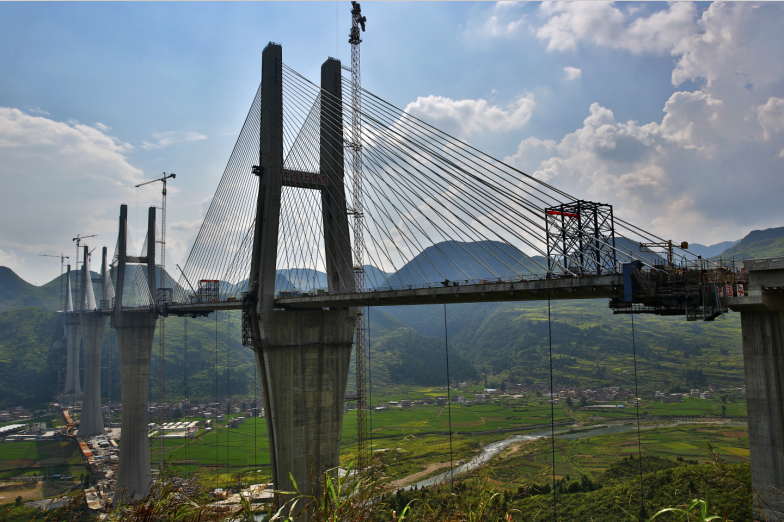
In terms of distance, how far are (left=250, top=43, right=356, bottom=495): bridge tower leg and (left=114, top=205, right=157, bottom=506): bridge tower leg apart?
91.5ft

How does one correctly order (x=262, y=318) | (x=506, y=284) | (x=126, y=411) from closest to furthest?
1. (x=506, y=284)
2. (x=262, y=318)
3. (x=126, y=411)

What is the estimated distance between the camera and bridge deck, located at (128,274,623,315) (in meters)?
16.6

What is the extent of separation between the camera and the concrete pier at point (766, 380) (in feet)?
46.6

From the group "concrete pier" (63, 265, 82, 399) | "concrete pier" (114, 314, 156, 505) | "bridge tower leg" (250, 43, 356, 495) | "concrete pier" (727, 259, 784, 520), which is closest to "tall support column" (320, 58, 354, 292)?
"bridge tower leg" (250, 43, 356, 495)

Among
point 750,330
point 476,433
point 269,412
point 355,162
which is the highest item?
point 355,162

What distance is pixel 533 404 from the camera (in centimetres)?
10331

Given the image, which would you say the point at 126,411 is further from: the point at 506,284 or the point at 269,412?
the point at 506,284

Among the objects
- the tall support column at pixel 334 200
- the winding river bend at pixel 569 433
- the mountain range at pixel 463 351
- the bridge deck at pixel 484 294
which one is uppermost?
the tall support column at pixel 334 200

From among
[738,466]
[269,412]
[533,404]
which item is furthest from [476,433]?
[269,412]

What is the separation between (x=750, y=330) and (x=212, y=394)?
114 meters

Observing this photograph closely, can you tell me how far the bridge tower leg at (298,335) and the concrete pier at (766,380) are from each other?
20.8 meters

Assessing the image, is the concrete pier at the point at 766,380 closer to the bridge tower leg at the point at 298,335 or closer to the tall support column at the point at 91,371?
the bridge tower leg at the point at 298,335

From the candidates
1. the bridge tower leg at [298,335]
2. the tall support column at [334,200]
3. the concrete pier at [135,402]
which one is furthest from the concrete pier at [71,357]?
the tall support column at [334,200]

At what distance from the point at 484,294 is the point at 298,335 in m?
14.3
